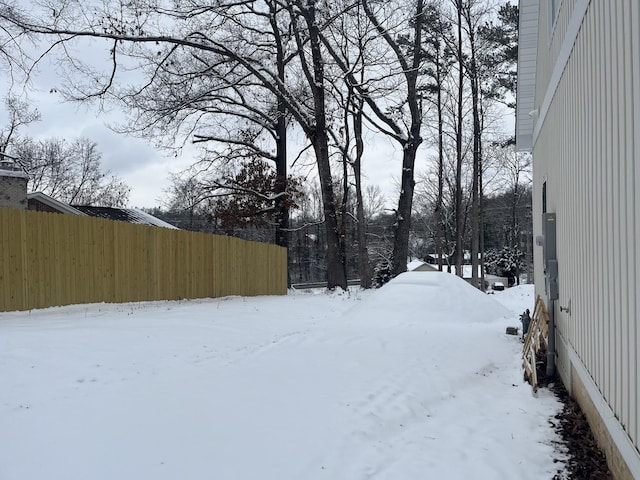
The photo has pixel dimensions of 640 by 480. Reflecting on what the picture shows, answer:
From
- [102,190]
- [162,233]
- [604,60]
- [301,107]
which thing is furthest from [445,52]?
[102,190]

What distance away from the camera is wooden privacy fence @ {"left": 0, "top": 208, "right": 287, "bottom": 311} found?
300 inches

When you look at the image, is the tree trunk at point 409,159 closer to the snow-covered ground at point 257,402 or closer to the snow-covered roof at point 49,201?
the snow-covered ground at point 257,402

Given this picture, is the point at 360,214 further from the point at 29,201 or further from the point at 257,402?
the point at 257,402

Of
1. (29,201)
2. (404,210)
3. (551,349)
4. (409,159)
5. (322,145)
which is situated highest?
(322,145)

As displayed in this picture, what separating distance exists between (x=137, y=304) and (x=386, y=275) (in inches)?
972

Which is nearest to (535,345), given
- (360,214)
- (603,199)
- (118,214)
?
(603,199)

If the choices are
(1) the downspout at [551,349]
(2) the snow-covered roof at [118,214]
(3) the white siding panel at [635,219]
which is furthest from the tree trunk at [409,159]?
(3) the white siding panel at [635,219]

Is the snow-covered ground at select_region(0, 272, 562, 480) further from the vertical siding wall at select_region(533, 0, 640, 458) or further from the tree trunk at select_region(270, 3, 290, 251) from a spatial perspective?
the tree trunk at select_region(270, 3, 290, 251)

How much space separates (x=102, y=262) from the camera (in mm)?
8922

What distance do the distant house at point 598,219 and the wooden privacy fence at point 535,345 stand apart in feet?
0.41

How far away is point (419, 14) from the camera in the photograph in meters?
17.1

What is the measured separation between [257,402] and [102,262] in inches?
221

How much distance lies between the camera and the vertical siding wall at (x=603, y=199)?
104 inches

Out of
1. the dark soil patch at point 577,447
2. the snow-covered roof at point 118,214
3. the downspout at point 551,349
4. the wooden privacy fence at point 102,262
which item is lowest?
the dark soil patch at point 577,447
